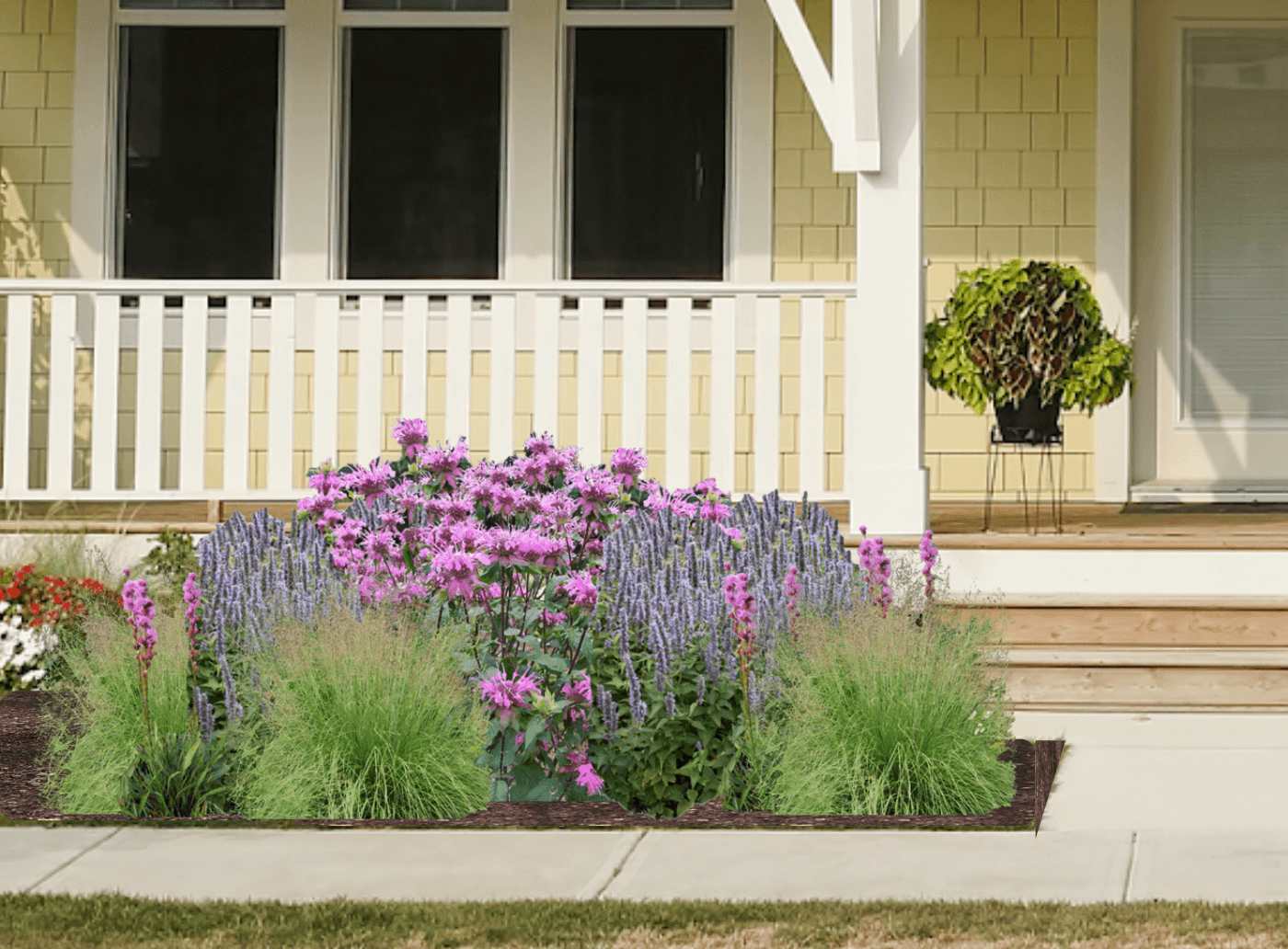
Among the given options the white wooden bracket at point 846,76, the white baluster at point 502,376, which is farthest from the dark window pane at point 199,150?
the white wooden bracket at point 846,76

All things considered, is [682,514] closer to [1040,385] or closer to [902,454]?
[902,454]

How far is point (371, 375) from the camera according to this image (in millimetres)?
6535

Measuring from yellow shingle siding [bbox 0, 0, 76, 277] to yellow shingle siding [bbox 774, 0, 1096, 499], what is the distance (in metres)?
3.41

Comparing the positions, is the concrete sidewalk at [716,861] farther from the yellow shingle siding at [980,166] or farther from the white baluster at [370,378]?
the yellow shingle siding at [980,166]

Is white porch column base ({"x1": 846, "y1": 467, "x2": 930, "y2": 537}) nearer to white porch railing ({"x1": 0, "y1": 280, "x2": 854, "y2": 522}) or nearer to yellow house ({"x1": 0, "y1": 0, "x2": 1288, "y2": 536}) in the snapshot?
white porch railing ({"x1": 0, "y1": 280, "x2": 854, "y2": 522})

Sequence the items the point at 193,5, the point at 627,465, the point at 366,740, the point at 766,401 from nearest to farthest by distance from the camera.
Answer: the point at 366,740, the point at 627,465, the point at 766,401, the point at 193,5

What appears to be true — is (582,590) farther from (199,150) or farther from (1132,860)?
(199,150)

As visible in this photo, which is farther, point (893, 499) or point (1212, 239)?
point (1212, 239)

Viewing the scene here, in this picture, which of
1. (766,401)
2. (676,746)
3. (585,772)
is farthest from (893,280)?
(585,772)

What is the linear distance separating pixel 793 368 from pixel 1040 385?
1.87 m

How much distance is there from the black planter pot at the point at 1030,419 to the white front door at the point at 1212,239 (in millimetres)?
1849

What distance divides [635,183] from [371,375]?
2.01 metres

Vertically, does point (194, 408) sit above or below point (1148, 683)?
above

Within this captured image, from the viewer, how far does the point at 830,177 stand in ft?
25.7
